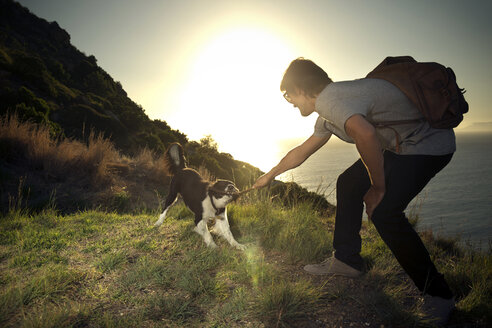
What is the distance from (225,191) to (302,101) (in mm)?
1760

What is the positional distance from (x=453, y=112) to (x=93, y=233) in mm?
5041

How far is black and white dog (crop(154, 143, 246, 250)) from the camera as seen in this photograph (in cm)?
351

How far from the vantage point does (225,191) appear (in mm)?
3414

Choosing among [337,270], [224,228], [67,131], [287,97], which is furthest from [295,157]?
[67,131]

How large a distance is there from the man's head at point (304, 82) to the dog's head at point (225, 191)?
166 cm

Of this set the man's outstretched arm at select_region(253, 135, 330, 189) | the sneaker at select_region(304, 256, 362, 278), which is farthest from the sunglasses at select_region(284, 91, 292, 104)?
the sneaker at select_region(304, 256, 362, 278)

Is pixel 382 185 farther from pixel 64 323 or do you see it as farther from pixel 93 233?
pixel 93 233

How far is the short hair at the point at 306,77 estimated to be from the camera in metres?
1.96

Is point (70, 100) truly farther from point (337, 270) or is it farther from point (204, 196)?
point (337, 270)

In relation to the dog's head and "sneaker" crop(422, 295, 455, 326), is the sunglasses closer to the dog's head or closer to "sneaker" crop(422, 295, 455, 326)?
the dog's head

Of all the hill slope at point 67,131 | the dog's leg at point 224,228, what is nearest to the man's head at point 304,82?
the dog's leg at point 224,228

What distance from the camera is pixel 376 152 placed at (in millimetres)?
1632

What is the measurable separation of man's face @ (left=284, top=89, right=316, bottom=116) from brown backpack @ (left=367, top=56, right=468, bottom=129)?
1.98 feet

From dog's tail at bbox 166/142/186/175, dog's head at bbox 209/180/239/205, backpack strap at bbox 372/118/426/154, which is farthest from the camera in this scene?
dog's tail at bbox 166/142/186/175
